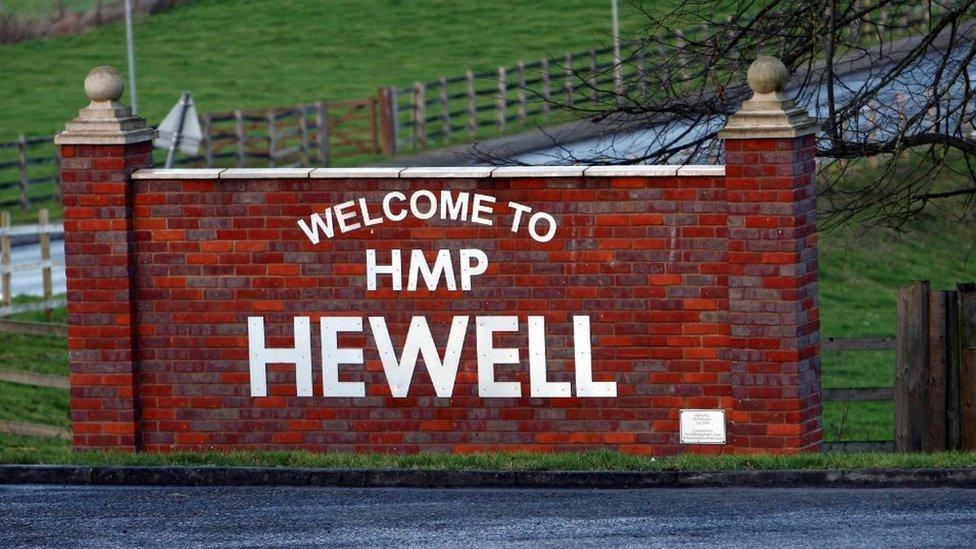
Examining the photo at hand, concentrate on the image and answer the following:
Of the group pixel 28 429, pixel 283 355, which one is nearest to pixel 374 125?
pixel 28 429

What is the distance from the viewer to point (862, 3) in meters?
15.9

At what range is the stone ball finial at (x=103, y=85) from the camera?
13.2 m

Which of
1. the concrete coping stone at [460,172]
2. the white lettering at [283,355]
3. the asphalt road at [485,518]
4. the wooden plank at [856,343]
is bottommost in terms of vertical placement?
the asphalt road at [485,518]

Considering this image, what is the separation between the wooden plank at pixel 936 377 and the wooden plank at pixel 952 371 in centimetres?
3

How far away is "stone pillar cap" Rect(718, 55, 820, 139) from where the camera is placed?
12.4 meters

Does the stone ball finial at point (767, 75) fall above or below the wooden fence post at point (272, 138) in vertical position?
below

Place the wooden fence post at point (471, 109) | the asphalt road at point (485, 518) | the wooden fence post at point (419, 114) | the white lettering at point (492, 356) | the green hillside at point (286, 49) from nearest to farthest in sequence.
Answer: the asphalt road at point (485, 518) → the white lettering at point (492, 356) → the wooden fence post at point (419, 114) → the wooden fence post at point (471, 109) → the green hillside at point (286, 49)

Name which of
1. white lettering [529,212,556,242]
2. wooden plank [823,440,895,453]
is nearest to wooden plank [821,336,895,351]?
wooden plank [823,440,895,453]

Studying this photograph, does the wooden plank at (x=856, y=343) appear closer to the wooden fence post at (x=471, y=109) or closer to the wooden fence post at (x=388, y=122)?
the wooden fence post at (x=388, y=122)

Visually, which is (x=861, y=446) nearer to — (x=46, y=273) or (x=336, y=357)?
(x=336, y=357)

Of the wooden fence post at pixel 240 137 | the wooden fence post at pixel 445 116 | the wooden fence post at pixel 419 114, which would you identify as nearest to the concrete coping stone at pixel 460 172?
the wooden fence post at pixel 240 137

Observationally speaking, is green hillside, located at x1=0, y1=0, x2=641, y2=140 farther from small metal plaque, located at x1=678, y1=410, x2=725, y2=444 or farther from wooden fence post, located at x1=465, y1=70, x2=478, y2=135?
small metal plaque, located at x1=678, y1=410, x2=725, y2=444

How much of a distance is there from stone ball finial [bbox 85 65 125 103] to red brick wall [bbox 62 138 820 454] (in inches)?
16.8

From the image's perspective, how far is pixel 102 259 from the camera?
1344 cm
